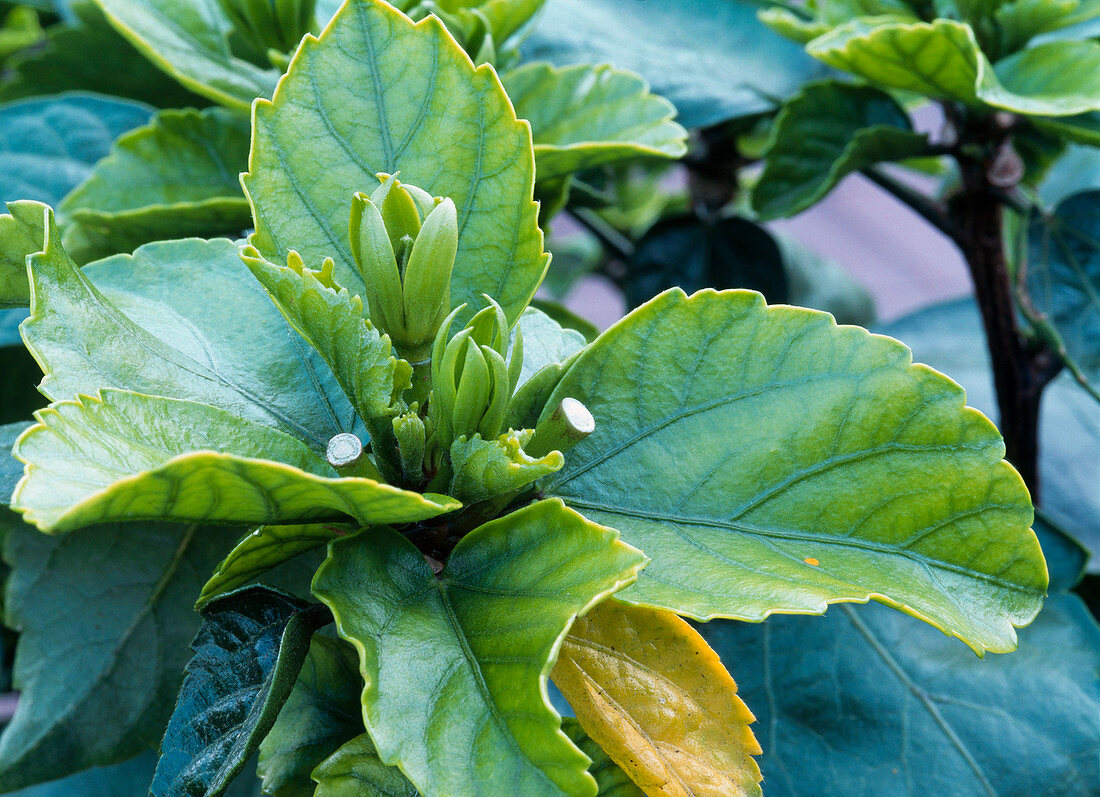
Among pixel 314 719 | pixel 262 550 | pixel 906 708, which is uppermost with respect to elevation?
pixel 262 550

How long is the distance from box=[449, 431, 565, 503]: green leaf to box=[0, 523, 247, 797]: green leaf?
0.21 metres

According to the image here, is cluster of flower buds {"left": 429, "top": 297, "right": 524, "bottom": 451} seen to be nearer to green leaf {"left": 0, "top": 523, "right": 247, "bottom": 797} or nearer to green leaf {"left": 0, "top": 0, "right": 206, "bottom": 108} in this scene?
green leaf {"left": 0, "top": 523, "right": 247, "bottom": 797}

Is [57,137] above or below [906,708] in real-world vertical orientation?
above

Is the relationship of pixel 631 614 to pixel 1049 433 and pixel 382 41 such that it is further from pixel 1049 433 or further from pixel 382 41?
pixel 1049 433

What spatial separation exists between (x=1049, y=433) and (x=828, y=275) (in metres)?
0.32

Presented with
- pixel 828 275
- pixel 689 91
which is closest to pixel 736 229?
pixel 689 91

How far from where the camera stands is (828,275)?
1085mm

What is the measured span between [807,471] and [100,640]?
347mm

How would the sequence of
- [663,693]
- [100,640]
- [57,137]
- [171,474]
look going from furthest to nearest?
[57,137] → [100,640] → [663,693] → [171,474]

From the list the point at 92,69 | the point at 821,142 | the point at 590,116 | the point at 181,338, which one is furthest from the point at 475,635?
the point at 92,69

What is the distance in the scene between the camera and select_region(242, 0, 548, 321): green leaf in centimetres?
34

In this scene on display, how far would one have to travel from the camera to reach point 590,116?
0.48 m

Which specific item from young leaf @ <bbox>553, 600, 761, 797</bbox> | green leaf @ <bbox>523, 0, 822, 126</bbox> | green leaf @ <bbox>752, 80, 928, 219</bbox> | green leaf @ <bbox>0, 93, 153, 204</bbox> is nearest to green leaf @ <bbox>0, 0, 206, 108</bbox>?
green leaf @ <bbox>0, 93, 153, 204</bbox>

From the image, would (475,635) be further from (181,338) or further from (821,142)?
(821,142)
